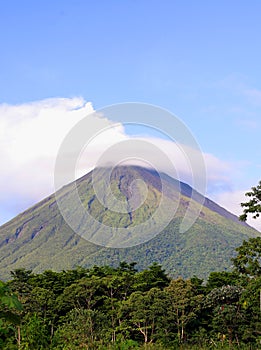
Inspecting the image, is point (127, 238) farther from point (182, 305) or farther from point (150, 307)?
point (150, 307)

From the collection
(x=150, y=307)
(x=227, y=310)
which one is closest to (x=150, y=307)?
(x=150, y=307)

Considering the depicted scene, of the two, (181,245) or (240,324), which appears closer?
(240,324)

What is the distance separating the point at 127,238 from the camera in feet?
290

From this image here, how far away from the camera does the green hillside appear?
10138 cm

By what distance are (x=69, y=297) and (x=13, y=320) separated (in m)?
26.9

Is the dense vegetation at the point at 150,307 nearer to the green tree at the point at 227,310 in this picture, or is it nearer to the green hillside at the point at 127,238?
the green tree at the point at 227,310

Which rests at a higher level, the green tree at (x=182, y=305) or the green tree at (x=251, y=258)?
the green tree at (x=251, y=258)

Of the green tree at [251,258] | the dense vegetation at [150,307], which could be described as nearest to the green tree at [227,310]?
the dense vegetation at [150,307]

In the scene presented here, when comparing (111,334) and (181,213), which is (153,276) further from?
(181,213)

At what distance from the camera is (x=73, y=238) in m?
126

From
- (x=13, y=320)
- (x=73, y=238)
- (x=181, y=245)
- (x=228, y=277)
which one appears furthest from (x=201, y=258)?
(x=13, y=320)

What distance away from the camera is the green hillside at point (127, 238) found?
333 feet

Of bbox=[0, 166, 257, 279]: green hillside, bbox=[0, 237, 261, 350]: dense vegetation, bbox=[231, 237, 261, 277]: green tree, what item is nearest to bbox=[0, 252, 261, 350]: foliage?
bbox=[0, 237, 261, 350]: dense vegetation

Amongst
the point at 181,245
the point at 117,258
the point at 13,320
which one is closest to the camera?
the point at 13,320
